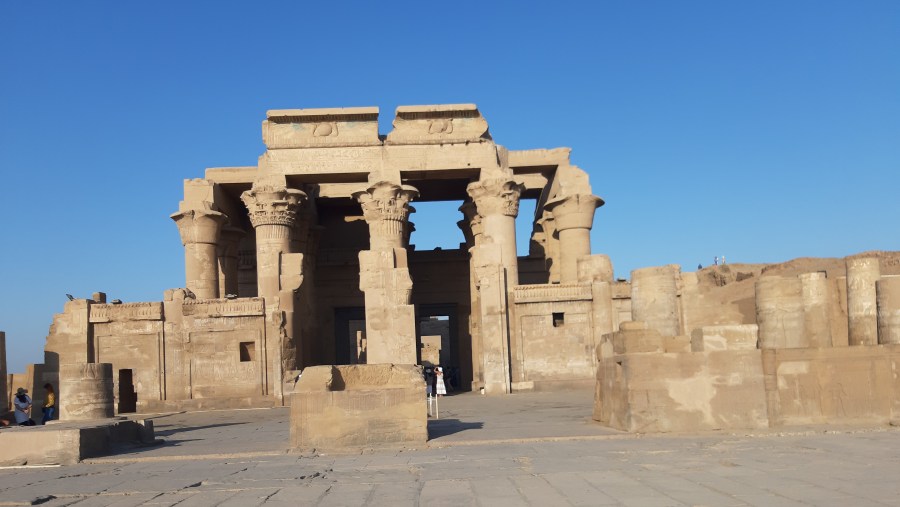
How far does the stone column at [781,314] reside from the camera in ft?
39.8

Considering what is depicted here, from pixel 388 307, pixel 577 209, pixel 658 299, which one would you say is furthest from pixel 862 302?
pixel 577 209

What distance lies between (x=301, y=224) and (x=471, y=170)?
20.5 ft

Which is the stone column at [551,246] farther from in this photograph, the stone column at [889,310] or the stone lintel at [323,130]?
→ the stone column at [889,310]

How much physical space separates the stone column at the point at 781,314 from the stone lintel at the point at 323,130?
14.4 meters

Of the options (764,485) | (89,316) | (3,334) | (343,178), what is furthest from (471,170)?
(764,485)

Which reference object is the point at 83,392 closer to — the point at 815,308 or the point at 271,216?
the point at 271,216

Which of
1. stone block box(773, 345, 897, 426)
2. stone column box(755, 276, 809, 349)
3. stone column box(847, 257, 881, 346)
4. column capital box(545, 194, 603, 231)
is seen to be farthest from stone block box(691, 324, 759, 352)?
column capital box(545, 194, 603, 231)

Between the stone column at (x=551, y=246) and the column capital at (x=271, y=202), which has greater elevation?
the column capital at (x=271, y=202)

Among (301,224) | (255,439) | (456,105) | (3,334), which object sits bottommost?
→ (255,439)

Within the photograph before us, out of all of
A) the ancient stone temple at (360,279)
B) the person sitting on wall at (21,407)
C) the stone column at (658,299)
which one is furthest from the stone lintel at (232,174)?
the stone column at (658,299)

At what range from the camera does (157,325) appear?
22.3 meters

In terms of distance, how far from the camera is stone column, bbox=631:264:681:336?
13.5 m

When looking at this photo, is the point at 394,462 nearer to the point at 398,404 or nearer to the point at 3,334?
the point at 398,404

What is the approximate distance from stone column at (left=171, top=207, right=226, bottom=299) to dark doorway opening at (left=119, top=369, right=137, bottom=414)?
3150mm
